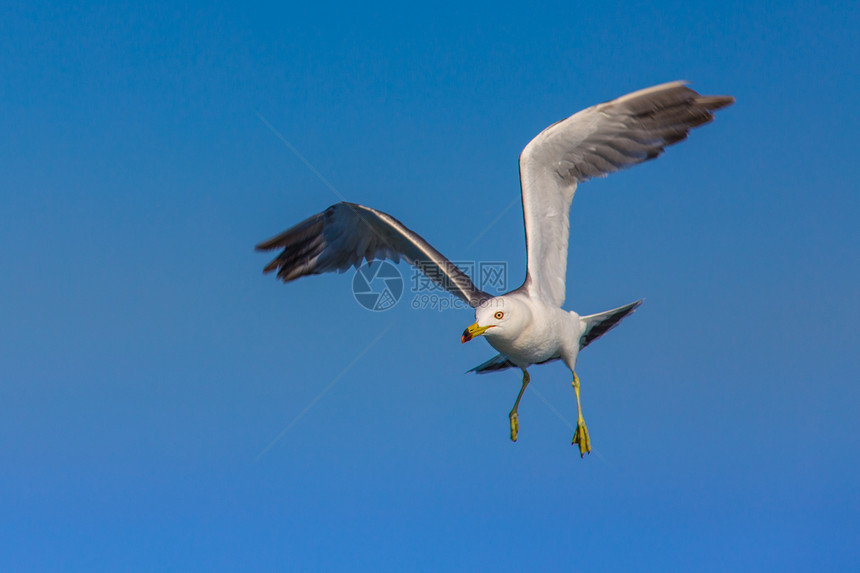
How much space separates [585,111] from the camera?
1052 cm

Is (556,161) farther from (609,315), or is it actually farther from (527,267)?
(609,315)

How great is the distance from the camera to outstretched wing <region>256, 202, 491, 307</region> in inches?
470

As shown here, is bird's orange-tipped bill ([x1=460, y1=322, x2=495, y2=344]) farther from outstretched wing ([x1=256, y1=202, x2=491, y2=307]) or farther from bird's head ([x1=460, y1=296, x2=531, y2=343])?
outstretched wing ([x1=256, y1=202, x2=491, y2=307])

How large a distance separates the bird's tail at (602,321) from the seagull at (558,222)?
0.05 feet

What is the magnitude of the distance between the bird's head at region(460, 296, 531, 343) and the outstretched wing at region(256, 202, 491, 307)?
169 cm

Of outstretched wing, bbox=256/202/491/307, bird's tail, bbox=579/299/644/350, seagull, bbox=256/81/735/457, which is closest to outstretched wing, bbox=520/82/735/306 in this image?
seagull, bbox=256/81/735/457

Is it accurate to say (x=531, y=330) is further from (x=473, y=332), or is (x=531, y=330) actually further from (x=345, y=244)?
(x=345, y=244)

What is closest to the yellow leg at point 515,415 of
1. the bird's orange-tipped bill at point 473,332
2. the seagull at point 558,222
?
the seagull at point 558,222

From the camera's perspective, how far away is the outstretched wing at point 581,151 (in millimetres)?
10516

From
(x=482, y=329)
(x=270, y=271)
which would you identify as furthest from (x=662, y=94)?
(x=270, y=271)

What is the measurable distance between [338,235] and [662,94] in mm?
5350

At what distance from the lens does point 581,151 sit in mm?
10930

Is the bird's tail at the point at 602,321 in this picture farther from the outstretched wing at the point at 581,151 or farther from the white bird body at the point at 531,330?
the outstretched wing at the point at 581,151

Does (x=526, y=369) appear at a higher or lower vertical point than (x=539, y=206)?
lower
